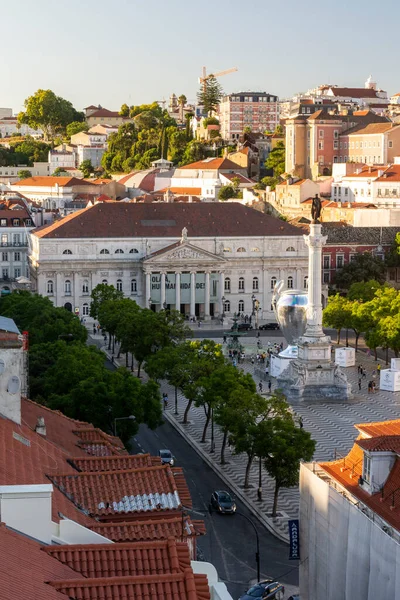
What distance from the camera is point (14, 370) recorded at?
Result: 3081 cm

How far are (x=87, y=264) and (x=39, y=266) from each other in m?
4.60

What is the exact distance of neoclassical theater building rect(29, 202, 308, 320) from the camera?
112938 mm

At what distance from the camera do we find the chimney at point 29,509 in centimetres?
2081

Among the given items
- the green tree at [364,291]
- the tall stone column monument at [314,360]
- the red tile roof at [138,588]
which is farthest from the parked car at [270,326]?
the red tile roof at [138,588]

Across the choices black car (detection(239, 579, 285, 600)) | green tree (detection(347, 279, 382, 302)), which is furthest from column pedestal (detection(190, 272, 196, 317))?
black car (detection(239, 579, 285, 600))

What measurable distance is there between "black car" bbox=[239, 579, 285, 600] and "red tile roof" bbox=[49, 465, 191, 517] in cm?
853

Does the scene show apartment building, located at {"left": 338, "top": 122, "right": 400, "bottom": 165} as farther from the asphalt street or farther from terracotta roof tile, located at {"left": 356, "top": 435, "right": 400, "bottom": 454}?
terracotta roof tile, located at {"left": 356, "top": 435, "right": 400, "bottom": 454}

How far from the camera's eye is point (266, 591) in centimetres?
3625

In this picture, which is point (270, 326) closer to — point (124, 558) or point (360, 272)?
point (360, 272)

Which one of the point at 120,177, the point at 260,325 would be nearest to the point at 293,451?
the point at 260,325

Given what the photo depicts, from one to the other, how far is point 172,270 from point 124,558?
95143 mm

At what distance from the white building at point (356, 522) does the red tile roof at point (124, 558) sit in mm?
11580

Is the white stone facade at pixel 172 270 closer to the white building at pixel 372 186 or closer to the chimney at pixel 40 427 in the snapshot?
the white building at pixel 372 186

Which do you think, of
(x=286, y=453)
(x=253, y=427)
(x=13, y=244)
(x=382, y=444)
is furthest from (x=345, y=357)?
(x=13, y=244)
